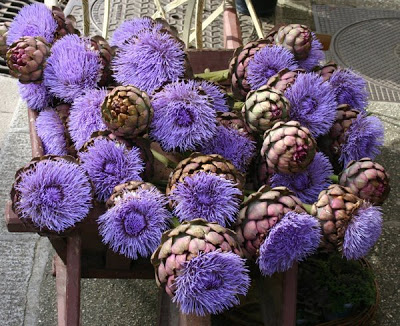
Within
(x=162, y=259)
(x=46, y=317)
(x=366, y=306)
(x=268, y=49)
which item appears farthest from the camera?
(x=46, y=317)

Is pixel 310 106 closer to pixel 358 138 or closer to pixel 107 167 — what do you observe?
pixel 358 138

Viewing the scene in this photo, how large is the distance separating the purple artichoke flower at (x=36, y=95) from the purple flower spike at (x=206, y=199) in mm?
500

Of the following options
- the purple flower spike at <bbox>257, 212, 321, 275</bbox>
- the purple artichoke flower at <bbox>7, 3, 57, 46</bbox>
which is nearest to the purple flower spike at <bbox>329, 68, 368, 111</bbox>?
the purple flower spike at <bbox>257, 212, 321, 275</bbox>

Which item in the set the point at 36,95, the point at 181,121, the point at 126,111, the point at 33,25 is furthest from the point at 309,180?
the point at 33,25

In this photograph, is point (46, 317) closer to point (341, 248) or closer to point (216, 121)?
point (216, 121)

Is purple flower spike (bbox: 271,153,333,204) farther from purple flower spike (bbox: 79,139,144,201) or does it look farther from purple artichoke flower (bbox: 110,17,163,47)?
purple artichoke flower (bbox: 110,17,163,47)

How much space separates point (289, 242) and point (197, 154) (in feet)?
0.83

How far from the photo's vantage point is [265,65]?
1458 millimetres

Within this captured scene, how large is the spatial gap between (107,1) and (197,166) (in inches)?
59.0

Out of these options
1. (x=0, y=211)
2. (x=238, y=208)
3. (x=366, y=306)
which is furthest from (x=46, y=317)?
(x=238, y=208)

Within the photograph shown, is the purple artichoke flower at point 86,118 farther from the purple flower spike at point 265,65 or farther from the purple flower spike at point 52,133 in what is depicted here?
the purple flower spike at point 265,65

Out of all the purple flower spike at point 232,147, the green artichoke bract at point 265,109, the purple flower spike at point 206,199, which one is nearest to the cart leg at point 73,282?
the purple flower spike at point 206,199

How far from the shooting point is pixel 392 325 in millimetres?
2107

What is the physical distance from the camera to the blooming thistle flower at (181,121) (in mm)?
1265
